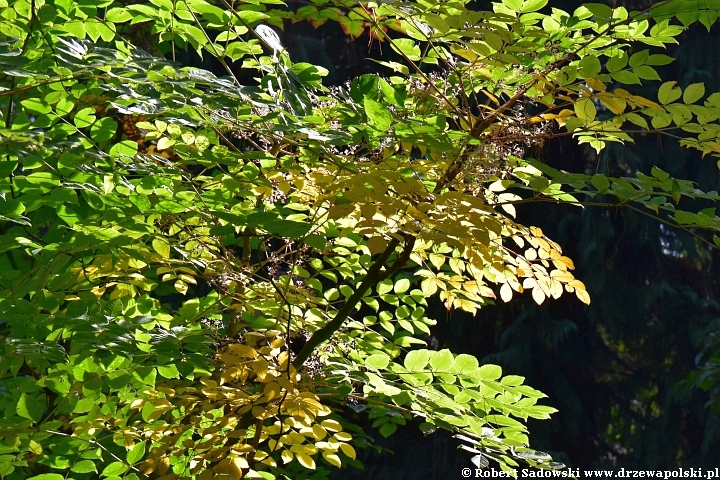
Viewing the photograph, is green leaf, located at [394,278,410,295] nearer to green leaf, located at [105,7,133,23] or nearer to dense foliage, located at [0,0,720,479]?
dense foliage, located at [0,0,720,479]

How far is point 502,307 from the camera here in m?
6.98

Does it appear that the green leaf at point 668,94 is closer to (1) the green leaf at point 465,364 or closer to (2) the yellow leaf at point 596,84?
(2) the yellow leaf at point 596,84

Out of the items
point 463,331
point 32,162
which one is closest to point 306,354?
point 32,162

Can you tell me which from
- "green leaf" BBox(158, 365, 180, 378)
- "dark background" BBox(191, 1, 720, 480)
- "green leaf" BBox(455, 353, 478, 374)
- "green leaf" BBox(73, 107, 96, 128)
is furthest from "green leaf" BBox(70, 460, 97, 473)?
"dark background" BBox(191, 1, 720, 480)

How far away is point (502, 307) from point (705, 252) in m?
2.52

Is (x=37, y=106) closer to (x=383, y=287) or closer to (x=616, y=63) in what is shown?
(x=383, y=287)

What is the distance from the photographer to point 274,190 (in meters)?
2.12

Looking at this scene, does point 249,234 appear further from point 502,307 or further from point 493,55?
point 502,307

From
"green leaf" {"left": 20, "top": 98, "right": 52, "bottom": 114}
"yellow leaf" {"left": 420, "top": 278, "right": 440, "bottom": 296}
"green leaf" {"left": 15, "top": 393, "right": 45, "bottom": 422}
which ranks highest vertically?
"green leaf" {"left": 20, "top": 98, "right": 52, "bottom": 114}

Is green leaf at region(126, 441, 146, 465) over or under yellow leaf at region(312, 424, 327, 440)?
under

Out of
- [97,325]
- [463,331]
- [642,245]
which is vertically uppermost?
[97,325]

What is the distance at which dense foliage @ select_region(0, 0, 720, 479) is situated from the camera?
1.54 meters

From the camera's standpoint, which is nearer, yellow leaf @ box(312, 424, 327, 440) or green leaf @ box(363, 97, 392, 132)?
green leaf @ box(363, 97, 392, 132)

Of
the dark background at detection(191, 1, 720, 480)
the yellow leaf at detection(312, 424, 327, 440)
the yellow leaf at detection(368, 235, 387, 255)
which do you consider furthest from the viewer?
the dark background at detection(191, 1, 720, 480)
